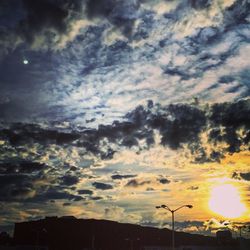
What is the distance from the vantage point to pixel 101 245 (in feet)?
333

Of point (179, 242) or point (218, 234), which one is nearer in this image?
point (179, 242)

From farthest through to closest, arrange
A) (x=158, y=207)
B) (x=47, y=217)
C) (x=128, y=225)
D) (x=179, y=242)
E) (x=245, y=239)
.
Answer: (x=245, y=239) < (x=179, y=242) < (x=128, y=225) < (x=47, y=217) < (x=158, y=207)

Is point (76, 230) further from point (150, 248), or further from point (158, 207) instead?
point (158, 207)

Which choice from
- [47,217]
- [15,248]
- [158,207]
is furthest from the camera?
[47,217]

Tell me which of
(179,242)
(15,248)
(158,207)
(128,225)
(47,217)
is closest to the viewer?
(158,207)

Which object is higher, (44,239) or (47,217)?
(47,217)

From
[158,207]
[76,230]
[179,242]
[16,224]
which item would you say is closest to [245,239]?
[179,242]

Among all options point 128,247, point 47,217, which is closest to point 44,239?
point 47,217

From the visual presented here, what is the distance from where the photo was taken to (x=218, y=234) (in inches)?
5709

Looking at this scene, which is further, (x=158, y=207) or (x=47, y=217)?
(x=47, y=217)

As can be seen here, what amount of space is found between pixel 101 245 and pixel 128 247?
10013 millimetres

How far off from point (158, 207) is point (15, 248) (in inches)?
2252

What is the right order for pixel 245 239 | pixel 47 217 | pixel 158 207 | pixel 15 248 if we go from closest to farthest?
pixel 158 207 → pixel 15 248 → pixel 47 217 → pixel 245 239

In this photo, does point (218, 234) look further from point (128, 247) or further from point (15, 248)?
point (15, 248)
